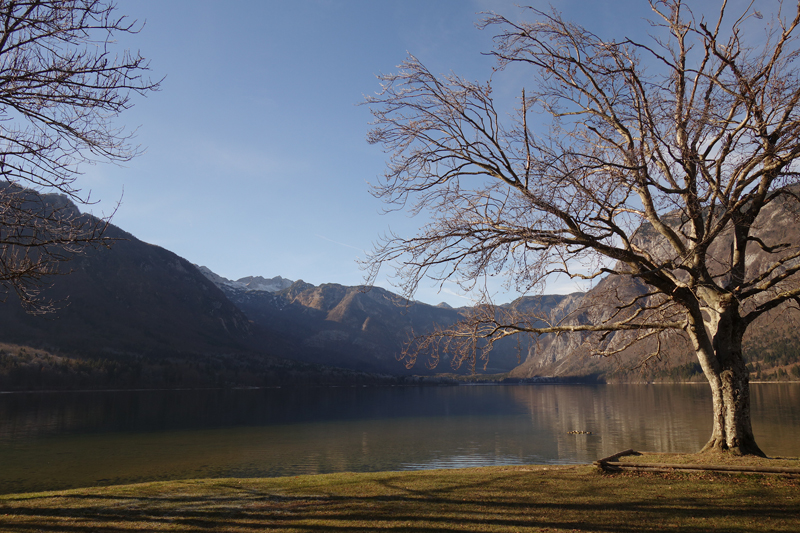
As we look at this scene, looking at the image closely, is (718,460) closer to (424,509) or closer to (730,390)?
(730,390)

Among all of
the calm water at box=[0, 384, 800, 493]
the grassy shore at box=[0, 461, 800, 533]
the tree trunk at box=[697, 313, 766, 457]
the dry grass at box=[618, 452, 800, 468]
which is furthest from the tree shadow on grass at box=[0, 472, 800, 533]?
the calm water at box=[0, 384, 800, 493]

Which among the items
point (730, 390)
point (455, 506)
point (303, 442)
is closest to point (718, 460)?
point (730, 390)

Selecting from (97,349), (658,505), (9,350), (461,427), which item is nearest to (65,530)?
(658,505)

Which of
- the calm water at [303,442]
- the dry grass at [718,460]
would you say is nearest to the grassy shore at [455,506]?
the dry grass at [718,460]

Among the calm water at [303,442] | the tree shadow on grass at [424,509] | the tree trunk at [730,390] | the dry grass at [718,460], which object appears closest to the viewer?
the tree shadow on grass at [424,509]

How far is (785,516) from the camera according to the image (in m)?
8.43

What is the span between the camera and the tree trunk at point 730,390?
13.6 m

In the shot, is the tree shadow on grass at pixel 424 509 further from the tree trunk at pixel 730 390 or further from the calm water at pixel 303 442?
the calm water at pixel 303 442

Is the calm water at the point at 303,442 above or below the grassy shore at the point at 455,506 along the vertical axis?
below

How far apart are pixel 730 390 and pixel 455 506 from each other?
8.92 m

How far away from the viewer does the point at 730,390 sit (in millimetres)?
13742

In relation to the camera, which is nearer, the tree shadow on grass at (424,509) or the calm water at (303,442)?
the tree shadow on grass at (424,509)

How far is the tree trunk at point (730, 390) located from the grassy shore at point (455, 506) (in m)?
2.73

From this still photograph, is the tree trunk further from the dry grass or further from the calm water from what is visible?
the calm water
